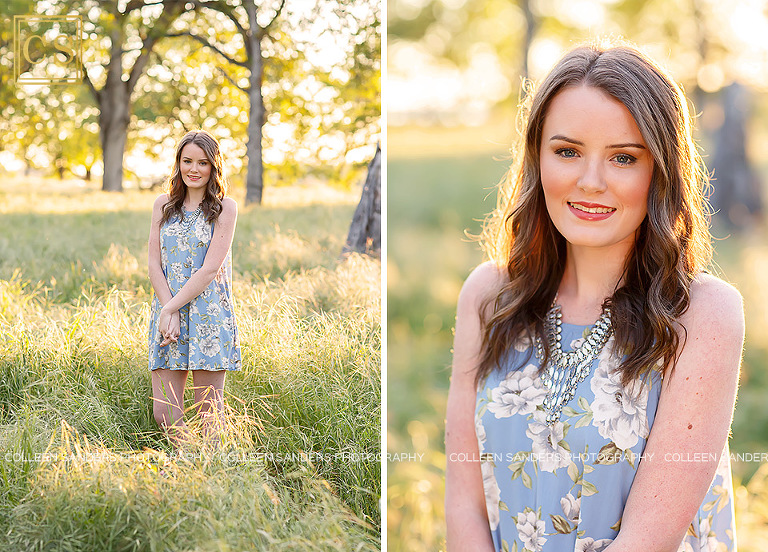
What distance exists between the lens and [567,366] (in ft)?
5.78

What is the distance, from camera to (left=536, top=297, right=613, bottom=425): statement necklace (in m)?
1.72

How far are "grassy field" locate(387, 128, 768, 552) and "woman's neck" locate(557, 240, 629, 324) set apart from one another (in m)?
0.32

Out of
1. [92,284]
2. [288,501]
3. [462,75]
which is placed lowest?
[288,501]

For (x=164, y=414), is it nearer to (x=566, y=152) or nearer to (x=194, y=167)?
(x=194, y=167)

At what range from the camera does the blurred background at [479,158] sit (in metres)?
4.07

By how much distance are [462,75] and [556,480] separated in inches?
442

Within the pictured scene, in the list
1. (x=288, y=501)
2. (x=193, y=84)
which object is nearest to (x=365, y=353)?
(x=288, y=501)

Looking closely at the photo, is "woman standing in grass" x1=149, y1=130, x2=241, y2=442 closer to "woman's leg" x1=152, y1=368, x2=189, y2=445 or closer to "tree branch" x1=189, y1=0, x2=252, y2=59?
"woman's leg" x1=152, y1=368, x2=189, y2=445

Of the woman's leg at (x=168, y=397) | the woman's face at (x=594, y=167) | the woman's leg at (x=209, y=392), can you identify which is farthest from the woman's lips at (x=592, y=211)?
the woman's leg at (x=168, y=397)

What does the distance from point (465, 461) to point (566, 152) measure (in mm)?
814

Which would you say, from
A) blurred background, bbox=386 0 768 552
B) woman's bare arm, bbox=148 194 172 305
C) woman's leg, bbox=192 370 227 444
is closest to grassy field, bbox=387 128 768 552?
blurred background, bbox=386 0 768 552

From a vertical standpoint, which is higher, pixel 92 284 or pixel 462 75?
pixel 462 75

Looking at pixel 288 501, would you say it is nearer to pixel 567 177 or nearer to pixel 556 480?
pixel 556 480

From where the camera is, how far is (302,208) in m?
2.72
